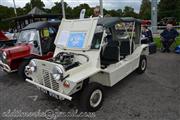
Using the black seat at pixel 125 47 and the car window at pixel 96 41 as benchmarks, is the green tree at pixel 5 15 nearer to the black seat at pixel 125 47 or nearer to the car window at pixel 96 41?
the black seat at pixel 125 47

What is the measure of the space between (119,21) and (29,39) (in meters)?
3.12

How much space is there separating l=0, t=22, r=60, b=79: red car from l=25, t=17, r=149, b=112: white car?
1484mm

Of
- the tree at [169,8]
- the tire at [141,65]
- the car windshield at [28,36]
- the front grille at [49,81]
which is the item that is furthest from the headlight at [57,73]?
the tree at [169,8]

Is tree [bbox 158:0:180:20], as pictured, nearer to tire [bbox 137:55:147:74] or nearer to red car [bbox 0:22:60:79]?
tire [bbox 137:55:147:74]

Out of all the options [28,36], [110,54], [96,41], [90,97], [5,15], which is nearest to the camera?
[90,97]

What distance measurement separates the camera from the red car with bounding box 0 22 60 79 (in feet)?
17.9

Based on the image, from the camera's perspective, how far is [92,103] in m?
3.55

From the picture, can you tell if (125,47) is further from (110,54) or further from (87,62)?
(87,62)

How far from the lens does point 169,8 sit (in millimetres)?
33312

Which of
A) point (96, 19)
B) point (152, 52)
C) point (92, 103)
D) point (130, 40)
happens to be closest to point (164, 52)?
point (152, 52)

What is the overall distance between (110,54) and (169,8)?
33324 mm

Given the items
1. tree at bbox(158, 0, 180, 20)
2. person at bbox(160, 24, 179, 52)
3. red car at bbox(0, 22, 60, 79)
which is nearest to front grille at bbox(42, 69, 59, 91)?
red car at bbox(0, 22, 60, 79)

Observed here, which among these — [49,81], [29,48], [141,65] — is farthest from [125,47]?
[29,48]

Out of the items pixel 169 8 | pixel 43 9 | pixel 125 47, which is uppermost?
pixel 43 9
